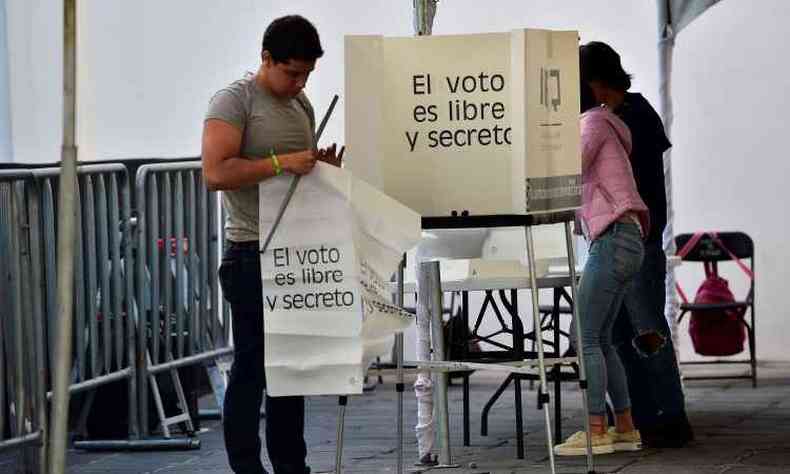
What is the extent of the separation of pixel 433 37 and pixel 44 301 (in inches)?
89.2

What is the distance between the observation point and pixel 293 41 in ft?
19.0

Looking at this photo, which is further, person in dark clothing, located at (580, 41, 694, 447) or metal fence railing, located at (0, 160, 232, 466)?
person in dark clothing, located at (580, 41, 694, 447)

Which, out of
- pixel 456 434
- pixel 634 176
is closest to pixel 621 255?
pixel 634 176

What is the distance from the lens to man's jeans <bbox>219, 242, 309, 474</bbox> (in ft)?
19.5

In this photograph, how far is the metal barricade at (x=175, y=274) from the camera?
847 centimetres

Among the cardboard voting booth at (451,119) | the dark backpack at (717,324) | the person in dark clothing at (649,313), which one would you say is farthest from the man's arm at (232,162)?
the dark backpack at (717,324)

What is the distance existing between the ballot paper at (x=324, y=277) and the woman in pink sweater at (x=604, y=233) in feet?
5.21

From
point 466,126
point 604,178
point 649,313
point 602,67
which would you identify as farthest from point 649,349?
point 466,126

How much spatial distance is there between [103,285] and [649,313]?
8.18ft

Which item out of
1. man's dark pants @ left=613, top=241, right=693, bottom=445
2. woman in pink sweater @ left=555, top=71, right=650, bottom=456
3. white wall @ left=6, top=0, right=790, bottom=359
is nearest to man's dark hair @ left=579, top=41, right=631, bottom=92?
woman in pink sweater @ left=555, top=71, right=650, bottom=456

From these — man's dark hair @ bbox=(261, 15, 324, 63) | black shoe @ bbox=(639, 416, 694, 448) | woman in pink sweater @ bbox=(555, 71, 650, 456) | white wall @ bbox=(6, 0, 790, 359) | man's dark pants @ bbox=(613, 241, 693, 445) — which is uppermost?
white wall @ bbox=(6, 0, 790, 359)

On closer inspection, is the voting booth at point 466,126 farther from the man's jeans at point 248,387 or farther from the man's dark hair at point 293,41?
the man's jeans at point 248,387

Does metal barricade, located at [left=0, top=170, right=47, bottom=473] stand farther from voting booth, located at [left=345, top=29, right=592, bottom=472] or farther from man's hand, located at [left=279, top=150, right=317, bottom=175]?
man's hand, located at [left=279, top=150, right=317, bottom=175]

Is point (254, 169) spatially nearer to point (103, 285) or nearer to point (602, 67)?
point (602, 67)
